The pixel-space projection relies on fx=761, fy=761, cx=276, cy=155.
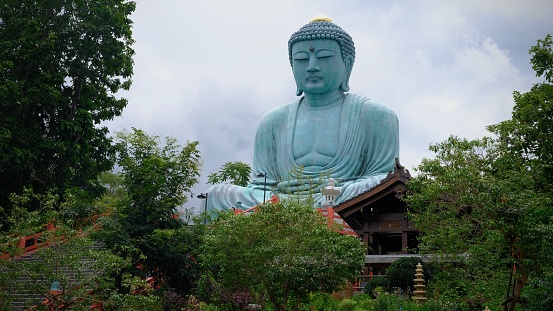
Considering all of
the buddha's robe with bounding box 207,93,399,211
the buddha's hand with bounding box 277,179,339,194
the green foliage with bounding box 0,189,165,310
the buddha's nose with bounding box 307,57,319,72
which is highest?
the buddha's nose with bounding box 307,57,319,72

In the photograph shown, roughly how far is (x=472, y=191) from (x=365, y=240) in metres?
5.33

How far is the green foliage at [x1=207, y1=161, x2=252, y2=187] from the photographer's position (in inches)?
1047

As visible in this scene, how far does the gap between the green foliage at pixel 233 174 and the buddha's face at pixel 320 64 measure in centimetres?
598

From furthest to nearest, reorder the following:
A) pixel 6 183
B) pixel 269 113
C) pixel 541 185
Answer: pixel 269 113 < pixel 6 183 < pixel 541 185

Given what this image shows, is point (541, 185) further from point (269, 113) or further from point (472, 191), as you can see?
point (269, 113)

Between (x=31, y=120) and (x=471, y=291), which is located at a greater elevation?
(x=31, y=120)

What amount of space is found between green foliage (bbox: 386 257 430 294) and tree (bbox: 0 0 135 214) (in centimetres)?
669

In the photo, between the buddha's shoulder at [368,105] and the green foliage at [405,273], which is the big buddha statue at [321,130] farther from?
the green foliage at [405,273]

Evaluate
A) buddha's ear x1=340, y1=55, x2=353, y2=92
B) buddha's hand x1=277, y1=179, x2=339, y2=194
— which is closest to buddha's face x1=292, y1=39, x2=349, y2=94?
buddha's ear x1=340, y1=55, x2=353, y2=92

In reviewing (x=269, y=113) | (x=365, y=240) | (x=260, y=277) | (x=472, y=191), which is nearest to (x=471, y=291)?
(x=472, y=191)

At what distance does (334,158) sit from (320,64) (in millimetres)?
2704

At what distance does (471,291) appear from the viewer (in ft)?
37.6

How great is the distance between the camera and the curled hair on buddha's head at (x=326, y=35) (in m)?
21.3

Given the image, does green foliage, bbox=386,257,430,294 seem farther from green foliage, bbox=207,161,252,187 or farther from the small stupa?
green foliage, bbox=207,161,252,187
